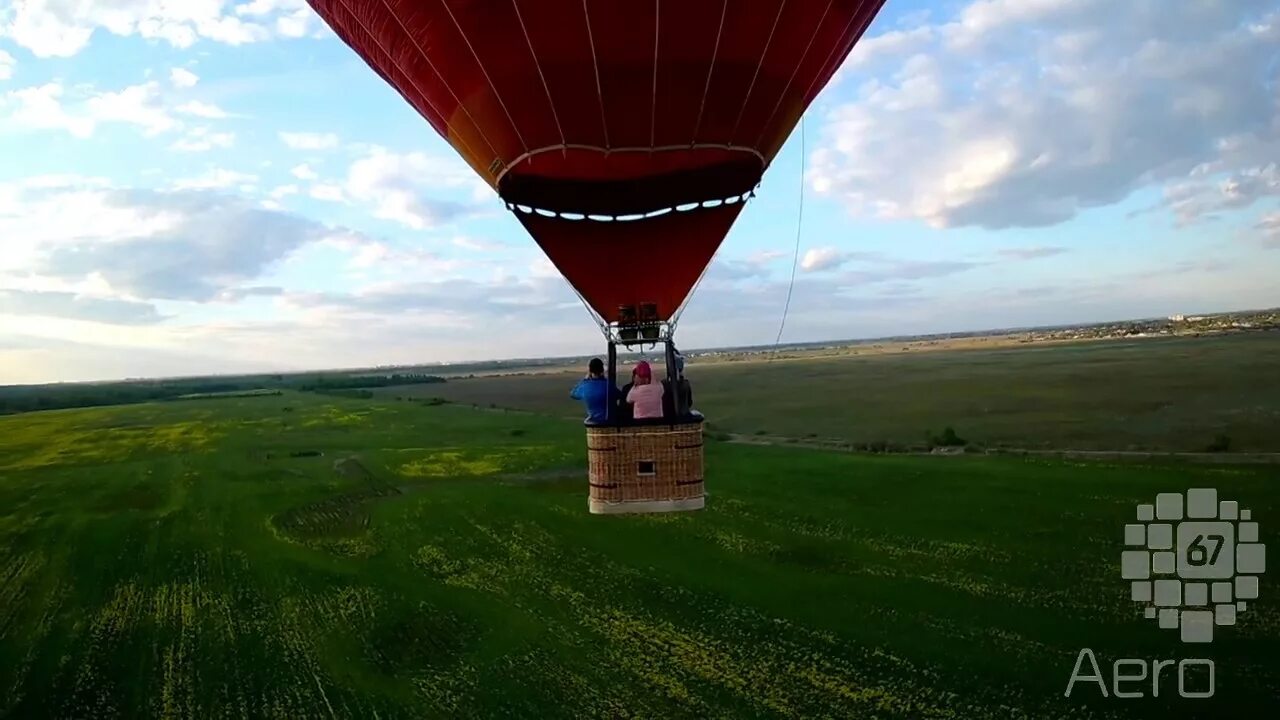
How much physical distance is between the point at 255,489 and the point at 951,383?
32714 mm

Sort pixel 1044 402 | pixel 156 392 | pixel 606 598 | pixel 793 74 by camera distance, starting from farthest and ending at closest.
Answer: pixel 156 392, pixel 1044 402, pixel 606 598, pixel 793 74

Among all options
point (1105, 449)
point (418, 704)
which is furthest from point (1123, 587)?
point (1105, 449)

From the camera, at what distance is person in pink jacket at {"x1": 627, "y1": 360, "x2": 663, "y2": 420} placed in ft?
18.8

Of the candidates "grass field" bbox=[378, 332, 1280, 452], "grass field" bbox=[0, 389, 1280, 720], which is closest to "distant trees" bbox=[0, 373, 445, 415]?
"grass field" bbox=[378, 332, 1280, 452]

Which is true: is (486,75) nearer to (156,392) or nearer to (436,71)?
(436,71)

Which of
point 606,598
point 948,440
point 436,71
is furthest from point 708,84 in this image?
point 948,440

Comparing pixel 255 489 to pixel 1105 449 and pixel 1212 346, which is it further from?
pixel 1212 346

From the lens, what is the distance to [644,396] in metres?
5.77

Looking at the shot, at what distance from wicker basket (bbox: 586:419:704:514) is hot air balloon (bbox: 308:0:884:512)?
0.01 meters

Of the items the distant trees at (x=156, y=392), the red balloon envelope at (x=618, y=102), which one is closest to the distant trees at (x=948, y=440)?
the red balloon envelope at (x=618, y=102)

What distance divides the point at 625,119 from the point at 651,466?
2519 millimetres

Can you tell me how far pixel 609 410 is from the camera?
5816 millimetres

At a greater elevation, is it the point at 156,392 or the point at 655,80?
the point at 655,80

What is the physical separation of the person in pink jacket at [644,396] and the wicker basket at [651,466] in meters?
0.11
